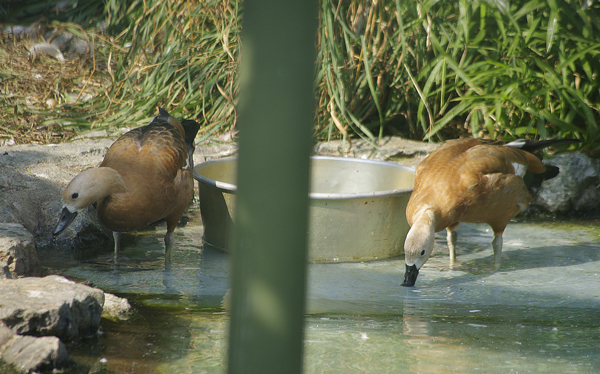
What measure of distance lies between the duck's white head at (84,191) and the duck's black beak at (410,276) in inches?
68.6

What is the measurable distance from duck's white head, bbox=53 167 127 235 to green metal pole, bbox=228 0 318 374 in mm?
2780

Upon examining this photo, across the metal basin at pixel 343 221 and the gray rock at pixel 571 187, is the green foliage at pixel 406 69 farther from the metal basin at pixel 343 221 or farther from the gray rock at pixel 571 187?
the metal basin at pixel 343 221

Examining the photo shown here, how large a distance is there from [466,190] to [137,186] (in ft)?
6.48

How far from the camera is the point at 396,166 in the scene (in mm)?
4457

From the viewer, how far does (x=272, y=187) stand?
713 mm

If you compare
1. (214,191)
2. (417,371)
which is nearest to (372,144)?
(214,191)

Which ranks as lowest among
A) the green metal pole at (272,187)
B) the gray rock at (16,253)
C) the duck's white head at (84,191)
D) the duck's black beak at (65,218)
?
the gray rock at (16,253)

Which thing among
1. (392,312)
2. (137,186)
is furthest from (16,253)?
(392,312)

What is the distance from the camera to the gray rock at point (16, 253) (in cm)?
278

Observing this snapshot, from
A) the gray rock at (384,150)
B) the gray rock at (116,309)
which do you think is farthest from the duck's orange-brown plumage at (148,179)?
the gray rock at (384,150)

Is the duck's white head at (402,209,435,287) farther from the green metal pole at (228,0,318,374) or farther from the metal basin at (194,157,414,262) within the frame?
the green metal pole at (228,0,318,374)

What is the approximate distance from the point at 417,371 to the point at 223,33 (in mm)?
4309

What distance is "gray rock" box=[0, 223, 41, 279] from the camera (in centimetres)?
278

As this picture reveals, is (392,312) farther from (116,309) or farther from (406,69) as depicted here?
(406,69)
